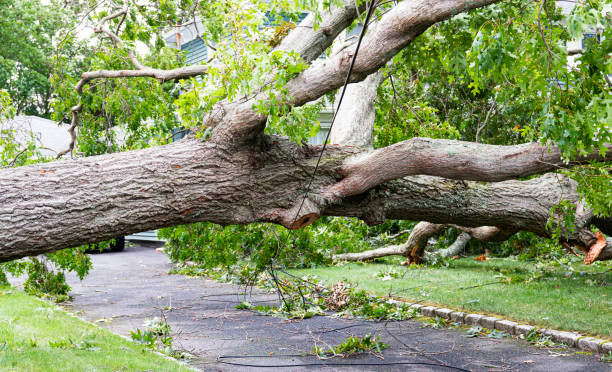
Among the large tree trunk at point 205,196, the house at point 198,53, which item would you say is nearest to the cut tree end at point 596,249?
the large tree trunk at point 205,196

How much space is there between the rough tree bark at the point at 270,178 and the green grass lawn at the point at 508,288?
1.48m

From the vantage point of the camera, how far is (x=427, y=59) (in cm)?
780

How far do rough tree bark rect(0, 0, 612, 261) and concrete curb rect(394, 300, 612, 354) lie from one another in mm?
1294

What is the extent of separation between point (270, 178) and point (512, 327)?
3.55 metres

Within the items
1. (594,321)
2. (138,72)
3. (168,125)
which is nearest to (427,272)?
(594,321)

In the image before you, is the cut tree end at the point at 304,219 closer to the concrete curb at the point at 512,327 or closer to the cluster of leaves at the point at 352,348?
the cluster of leaves at the point at 352,348

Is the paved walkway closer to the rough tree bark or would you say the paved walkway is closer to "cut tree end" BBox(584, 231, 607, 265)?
the rough tree bark

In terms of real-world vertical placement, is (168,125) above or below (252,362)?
above

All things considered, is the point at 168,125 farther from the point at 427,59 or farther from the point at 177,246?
the point at 177,246

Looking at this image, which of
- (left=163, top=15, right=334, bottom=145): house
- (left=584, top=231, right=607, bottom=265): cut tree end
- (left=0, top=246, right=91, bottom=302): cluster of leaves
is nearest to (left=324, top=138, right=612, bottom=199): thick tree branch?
(left=584, top=231, right=607, bottom=265): cut tree end

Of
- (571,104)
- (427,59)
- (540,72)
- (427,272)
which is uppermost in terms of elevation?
(427,59)

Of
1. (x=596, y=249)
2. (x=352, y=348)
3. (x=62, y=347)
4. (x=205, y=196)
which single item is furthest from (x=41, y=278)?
(x=596, y=249)

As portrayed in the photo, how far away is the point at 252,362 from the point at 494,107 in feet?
36.6

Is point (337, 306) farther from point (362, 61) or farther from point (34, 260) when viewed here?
point (34, 260)
